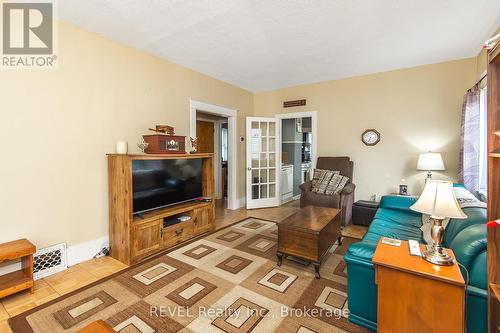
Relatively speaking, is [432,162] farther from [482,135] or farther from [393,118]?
[393,118]

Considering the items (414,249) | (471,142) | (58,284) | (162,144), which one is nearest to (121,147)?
(162,144)

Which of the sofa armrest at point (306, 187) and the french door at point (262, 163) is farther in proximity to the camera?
the french door at point (262, 163)

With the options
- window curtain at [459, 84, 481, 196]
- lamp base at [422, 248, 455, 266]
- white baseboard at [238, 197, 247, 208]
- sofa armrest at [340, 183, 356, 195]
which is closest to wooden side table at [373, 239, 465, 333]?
lamp base at [422, 248, 455, 266]

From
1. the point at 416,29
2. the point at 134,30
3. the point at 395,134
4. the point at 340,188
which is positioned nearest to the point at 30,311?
the point at 134,30

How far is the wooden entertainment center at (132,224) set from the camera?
8.09ft

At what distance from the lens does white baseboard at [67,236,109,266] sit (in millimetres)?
2479

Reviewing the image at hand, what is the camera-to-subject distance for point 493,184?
109 centimetres

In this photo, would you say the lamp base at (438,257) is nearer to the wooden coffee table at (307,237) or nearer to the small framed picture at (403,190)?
the wooden coffee table at (307,237)

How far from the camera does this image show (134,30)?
2.58 m

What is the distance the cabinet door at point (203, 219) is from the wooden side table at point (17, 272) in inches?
65.7

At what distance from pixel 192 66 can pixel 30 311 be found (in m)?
3.39

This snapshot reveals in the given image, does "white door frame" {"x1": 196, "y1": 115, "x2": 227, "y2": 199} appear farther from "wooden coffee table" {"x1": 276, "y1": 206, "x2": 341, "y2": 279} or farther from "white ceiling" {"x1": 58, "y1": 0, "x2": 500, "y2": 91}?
"wooden coffee table" {"x1": 276, "y1": 206, "x2": 341, "y2": 279}

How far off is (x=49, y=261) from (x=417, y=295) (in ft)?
10.1

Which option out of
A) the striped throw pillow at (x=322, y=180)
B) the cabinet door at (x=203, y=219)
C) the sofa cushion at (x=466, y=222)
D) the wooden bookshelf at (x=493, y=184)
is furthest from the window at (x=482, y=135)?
the cabinet door at (x=203, y=219)
